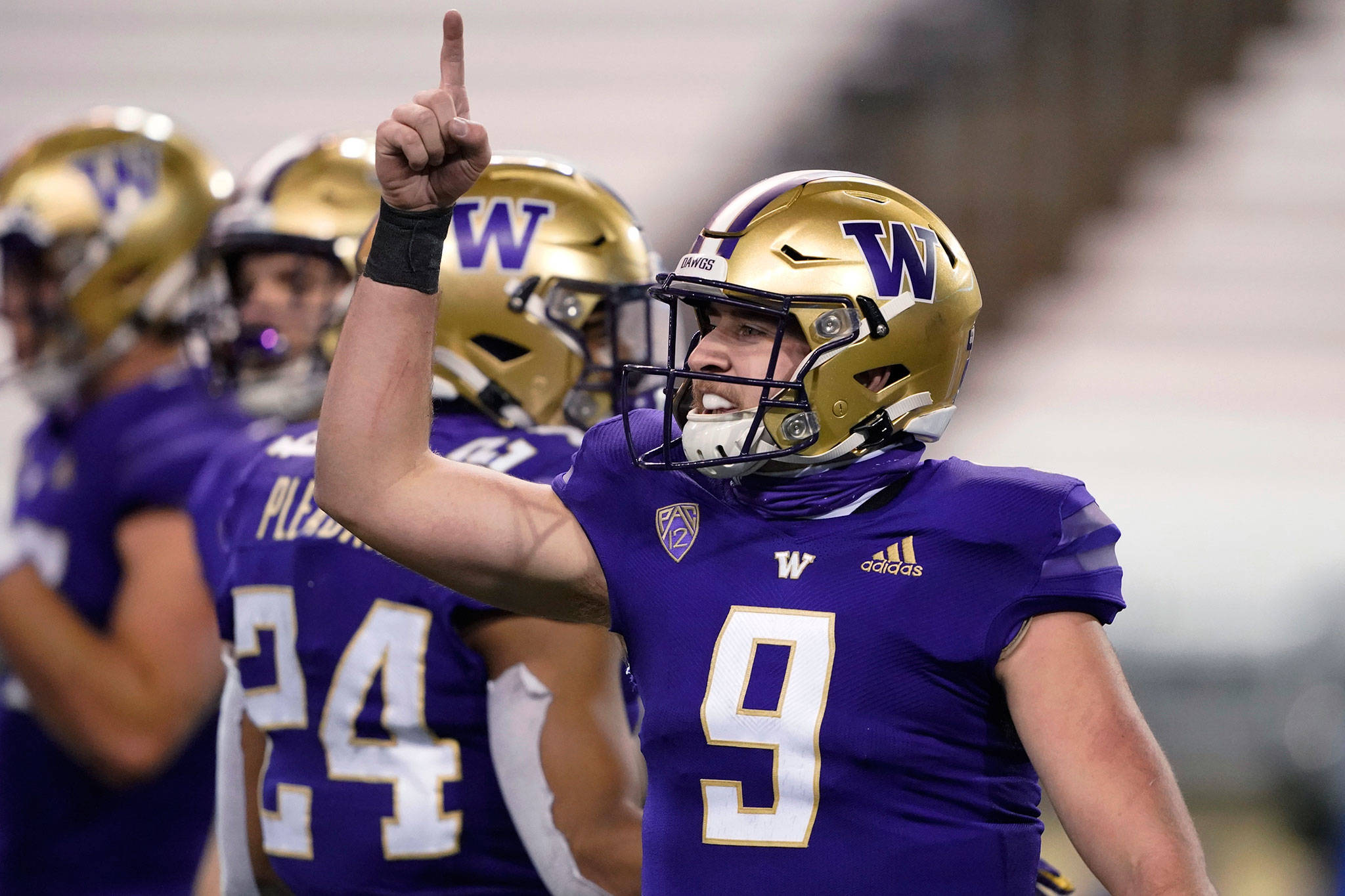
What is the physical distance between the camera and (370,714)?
2.05 meters

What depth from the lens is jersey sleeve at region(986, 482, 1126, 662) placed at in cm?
155

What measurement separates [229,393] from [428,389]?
1.36 meters

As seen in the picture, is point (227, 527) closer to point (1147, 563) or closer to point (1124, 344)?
point (1147, 563)

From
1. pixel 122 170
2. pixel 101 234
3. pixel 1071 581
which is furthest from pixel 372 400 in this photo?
pixel 122 170

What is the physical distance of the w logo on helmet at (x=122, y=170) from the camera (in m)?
3.43

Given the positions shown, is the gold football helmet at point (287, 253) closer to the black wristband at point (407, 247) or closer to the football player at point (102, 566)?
the football player at point (102, 566)

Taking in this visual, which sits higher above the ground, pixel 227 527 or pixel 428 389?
pixel 428 389

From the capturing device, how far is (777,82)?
704 centimetres

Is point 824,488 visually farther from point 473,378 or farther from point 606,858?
point 473,378

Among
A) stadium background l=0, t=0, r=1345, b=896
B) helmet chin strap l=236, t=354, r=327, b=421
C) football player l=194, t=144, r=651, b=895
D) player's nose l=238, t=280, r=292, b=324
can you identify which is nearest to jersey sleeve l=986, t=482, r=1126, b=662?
football player l=194, t=144, r=651, b=895

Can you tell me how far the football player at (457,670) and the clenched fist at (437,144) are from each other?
33cm

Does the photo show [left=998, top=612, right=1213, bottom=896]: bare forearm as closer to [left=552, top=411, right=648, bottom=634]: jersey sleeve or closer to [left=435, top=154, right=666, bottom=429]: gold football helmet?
[left=552, top=411, right=648, bottom=634]: jersey sleeve

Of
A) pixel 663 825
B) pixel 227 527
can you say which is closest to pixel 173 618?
pixel 227 527

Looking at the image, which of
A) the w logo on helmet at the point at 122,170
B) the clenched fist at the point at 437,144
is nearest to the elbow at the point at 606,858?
the clenched fist at the point at 437,144
